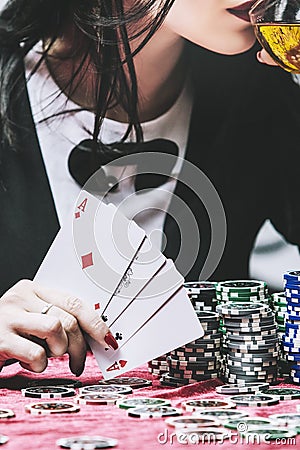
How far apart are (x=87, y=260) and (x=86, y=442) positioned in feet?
1.99

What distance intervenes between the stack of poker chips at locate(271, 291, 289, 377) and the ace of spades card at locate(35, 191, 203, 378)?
0.73 feet

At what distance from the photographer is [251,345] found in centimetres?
194

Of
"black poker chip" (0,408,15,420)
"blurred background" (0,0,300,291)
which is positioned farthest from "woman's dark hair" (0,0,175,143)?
"black poker chip" (0,408,15,420)

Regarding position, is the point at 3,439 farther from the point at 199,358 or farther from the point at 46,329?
the point at 199,358

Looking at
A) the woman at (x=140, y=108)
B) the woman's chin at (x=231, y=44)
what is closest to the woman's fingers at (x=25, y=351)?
the woman at (x=140, y=108)

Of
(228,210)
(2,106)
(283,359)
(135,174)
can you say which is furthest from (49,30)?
(283,359)

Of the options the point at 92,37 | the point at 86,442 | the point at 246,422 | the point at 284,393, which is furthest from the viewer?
the point at 92,37

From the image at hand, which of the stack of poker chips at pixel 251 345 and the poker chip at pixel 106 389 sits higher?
the stack of poker chips at pixel 251 345

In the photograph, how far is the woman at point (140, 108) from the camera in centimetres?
264

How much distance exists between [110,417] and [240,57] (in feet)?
4.42

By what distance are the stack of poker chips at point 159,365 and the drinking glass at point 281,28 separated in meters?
0.67

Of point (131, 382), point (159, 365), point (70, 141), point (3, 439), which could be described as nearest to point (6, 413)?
point (3, 439)

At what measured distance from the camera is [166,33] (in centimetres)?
265

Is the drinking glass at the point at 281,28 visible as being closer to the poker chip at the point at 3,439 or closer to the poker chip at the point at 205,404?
the poker chip at the point at 205,404
